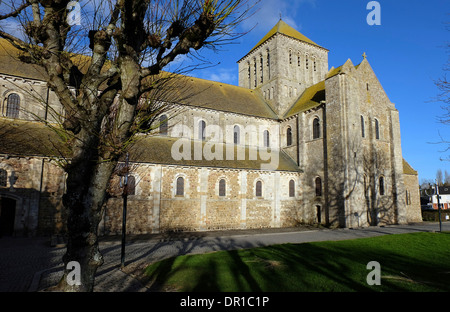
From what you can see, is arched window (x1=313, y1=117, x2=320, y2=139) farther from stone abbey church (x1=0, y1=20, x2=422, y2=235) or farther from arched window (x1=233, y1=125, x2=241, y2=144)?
arched window (x1=233, y1=125, x2=241, y2=144)

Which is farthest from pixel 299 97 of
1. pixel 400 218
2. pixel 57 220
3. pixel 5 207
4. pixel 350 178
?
pixel 5 207

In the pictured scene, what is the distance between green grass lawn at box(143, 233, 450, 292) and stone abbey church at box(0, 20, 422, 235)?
8.83 meters

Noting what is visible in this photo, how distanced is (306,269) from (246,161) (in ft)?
51.4

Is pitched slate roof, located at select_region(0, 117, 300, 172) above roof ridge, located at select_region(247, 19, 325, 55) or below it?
below

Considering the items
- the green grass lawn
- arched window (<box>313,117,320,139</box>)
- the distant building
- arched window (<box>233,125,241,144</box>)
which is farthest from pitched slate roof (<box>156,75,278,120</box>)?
the distant building

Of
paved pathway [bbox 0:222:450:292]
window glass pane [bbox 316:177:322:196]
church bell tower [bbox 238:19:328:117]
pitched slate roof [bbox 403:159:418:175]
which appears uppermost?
church bell tower [bbox 238:19:328:117]

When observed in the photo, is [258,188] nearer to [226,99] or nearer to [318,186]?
[318,186]

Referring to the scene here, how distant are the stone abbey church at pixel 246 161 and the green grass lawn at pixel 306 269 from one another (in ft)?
29.0

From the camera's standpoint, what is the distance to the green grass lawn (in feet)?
23.2

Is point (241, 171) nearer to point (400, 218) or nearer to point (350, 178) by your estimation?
point (350, 178)

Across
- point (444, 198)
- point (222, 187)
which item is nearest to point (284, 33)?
point (222, 187)

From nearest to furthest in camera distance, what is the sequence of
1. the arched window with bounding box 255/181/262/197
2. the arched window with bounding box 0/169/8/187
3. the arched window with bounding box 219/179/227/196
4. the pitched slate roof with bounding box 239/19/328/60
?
the arched window with bounding box 0/169/8/187 < the arched window with bounding box 219/179/227/196 < the arched window with bounding box 255/181/262/197 < the pitched slate roof with bounding box 239/19/328/60

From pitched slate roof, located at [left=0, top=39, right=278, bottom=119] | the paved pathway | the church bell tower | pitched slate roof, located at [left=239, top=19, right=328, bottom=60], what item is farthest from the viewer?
pitched slate roof, located at [left=239, top=19, right=328, bottom=60]

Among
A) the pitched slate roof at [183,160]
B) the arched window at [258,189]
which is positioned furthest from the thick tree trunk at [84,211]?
the arched window at [258,189]
